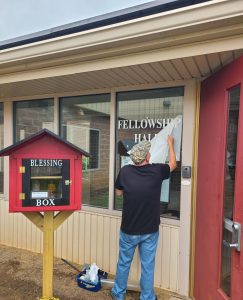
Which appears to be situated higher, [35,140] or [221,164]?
[35,140]

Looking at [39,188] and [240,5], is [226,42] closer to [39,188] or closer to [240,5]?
[240,5]

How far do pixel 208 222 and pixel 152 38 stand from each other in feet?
5.53

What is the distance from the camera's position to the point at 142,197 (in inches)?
106

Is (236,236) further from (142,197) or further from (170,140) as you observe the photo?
(170,140)

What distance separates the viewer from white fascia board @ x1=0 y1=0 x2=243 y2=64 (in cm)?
192

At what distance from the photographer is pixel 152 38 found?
2.28m

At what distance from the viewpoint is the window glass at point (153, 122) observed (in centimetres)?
320

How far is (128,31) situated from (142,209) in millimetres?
1571

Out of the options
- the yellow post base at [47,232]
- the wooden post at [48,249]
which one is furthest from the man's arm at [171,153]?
the wooden post at [48,249]

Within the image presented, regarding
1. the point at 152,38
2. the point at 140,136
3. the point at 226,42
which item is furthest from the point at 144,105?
the point at 226,42

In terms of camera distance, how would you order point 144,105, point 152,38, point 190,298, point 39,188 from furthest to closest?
1. point 144,105
2. point 190,298
3. point 39,188
4. point 152,38

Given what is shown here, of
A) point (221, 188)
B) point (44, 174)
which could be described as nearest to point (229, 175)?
point (221, 188)

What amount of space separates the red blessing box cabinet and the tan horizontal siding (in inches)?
50.6

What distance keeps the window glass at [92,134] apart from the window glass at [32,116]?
235mm
